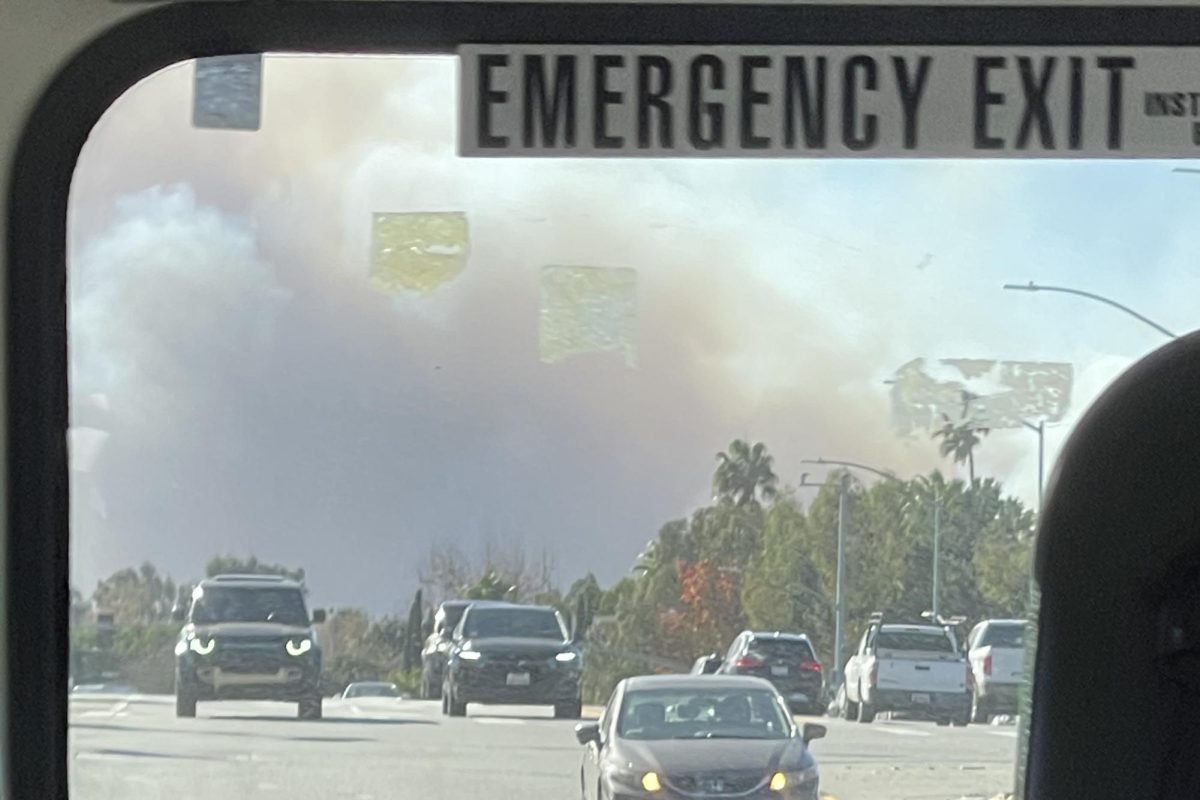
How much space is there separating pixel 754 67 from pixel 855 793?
994 mm

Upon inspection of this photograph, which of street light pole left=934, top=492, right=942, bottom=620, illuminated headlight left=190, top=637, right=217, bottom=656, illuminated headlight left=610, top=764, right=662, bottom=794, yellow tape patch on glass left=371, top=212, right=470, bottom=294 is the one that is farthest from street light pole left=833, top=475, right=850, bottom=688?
illuminated headlight left=190, top=637, right=217, bottom=656

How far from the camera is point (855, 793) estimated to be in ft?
7.86

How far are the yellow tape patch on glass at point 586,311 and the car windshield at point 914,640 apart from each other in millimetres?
492

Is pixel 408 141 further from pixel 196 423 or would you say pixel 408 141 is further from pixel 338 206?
pixel 196 423

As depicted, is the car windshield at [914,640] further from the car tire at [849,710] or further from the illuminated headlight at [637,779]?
the illuminated headlight at [637,779]

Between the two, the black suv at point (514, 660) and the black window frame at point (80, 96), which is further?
the black window frame at point (80, 96)

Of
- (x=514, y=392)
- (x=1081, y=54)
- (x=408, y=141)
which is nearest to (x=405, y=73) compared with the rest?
(x=408, y=141)

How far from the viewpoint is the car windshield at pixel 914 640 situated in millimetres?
2363

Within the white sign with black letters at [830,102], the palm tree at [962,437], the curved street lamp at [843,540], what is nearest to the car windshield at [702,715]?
the curved street lamp at [843,540]

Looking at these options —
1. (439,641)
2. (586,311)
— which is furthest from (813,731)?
(586,311)

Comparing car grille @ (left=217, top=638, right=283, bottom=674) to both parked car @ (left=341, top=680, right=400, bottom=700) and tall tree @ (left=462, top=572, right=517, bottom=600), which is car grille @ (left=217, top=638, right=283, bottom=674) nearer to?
parked car @ (left=341, top=680, right=400, bottom=700)

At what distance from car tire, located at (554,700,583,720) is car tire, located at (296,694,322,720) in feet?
1.04

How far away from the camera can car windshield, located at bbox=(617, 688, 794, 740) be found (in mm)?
2361

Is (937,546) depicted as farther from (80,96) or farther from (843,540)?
(80,96)
